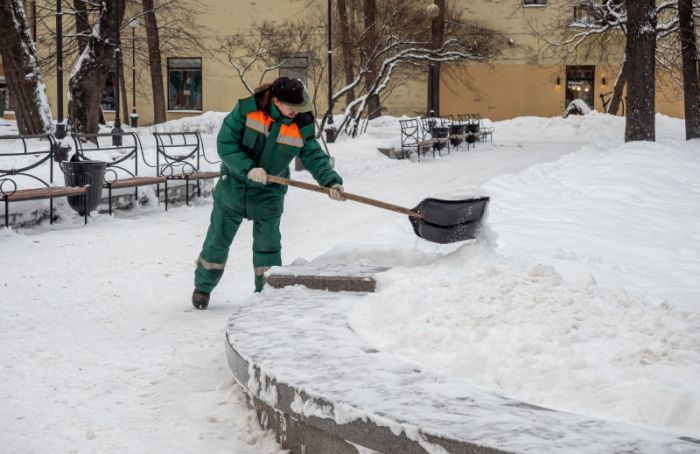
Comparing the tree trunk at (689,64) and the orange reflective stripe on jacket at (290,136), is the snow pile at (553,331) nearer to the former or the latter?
the orange reflective stripe on jacket at (290,136)

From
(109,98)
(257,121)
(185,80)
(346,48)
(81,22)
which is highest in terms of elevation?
(81,22)

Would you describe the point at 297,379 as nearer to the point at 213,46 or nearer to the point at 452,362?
Result: the point at 452,362

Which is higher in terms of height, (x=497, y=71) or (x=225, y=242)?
(x=497, y=71)

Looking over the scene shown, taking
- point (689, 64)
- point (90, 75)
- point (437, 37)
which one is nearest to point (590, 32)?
point (689, 64)

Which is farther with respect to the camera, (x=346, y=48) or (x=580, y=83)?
(x=580, y=83)

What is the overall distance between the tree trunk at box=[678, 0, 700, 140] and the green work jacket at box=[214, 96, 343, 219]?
68.5 feet

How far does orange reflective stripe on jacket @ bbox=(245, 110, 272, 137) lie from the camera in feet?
21.5

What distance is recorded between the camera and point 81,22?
26.3m

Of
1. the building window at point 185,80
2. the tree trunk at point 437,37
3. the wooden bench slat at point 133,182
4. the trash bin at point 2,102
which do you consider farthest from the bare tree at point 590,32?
the trash bin at point 2,102

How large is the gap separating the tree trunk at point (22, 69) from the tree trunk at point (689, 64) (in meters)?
15.8

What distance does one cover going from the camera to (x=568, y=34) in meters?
38.5

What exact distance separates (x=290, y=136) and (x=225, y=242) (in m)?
0.91

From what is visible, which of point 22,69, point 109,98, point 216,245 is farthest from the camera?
point 109,98

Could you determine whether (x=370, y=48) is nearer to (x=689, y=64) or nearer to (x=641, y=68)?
(x=641, y=68)
